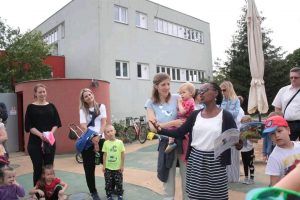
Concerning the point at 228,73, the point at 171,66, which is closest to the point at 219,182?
the point at 171,66

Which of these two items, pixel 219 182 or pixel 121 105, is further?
pixel 121 105

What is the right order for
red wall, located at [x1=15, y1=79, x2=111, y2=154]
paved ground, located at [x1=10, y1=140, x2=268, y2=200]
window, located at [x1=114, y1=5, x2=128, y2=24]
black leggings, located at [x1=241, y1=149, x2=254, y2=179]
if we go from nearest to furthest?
paved ground, located at [x1=10, y1=140, x2=268, y2=200], black leggings, located at [x1=241, y1=149, x2=254, y2=179], red wall, located at [x1=15, y1=79, x2=111, y2=154], window, located at [x1=114, y1=5, x2=128, y2=24]

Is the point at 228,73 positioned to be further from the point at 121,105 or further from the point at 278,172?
the point at 278,172

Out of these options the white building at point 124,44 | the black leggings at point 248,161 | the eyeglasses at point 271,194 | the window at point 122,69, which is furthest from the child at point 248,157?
the window at point 122,69

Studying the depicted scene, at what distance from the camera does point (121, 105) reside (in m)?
21.3

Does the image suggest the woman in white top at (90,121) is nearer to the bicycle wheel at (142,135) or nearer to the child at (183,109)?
the child at (183,109)

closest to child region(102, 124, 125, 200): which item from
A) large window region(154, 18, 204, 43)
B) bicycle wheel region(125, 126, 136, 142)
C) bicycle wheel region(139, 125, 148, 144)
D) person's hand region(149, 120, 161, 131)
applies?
person's hand region(149, 120, 161, 131)

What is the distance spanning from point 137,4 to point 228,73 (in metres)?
9.40

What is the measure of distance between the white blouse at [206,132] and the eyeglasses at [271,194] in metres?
2.62

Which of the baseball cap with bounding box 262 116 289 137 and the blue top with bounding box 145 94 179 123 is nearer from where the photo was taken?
the baseball cap with bounding box 262 116 289 137

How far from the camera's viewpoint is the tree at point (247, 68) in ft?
88.2

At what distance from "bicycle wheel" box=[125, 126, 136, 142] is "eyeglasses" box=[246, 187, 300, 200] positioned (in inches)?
625

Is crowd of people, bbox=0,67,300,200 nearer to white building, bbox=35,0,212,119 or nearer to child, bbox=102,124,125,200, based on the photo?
child, bbox=102,124,125,200

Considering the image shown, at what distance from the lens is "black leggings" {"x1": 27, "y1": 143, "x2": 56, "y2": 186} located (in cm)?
580
